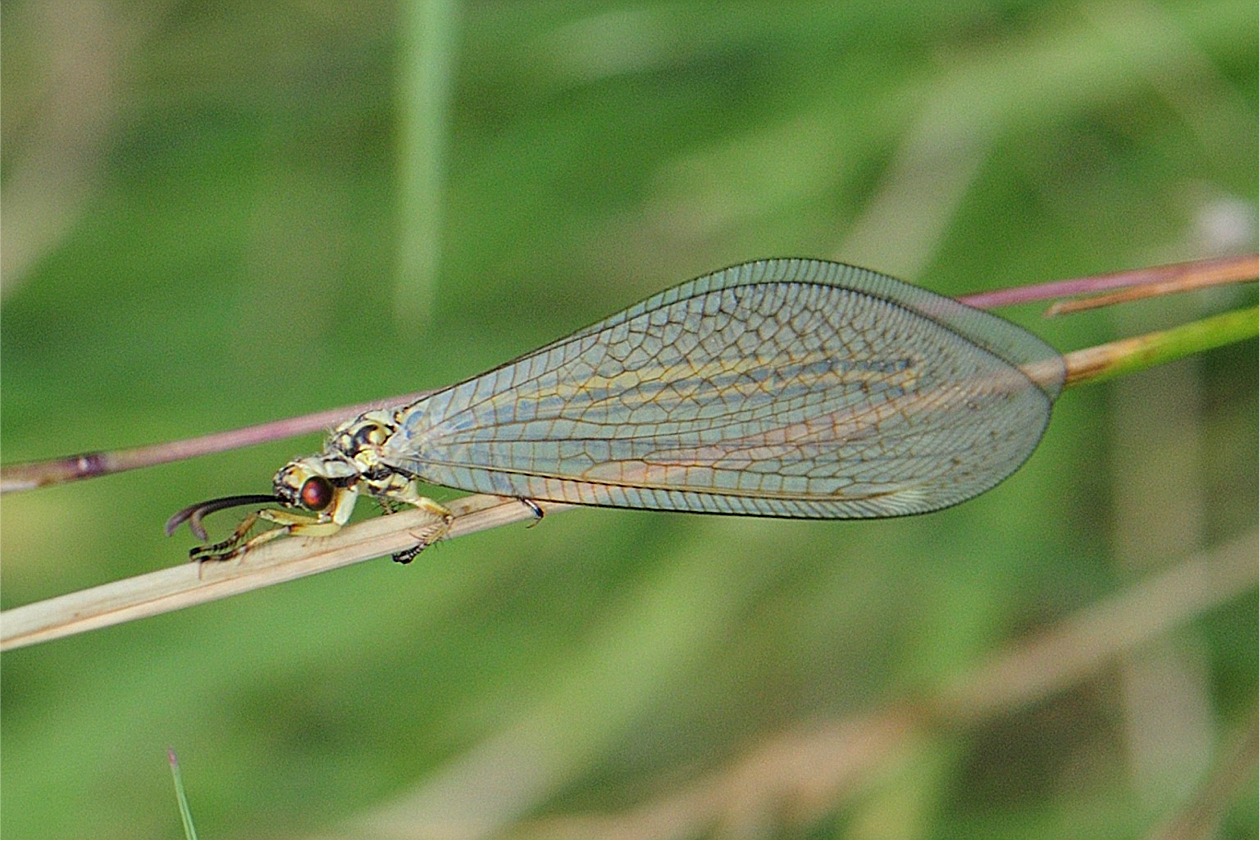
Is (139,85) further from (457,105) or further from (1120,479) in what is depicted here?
(1120,479)

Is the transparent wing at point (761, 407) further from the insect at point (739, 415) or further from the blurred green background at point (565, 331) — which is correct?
the blurred green background at point (565, 331)

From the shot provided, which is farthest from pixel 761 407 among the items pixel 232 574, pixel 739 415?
pixel 232 574

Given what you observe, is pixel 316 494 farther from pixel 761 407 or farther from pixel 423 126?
pixel 761 407

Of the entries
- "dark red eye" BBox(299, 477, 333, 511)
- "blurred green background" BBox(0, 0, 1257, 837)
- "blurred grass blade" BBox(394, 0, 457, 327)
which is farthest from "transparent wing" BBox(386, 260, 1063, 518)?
"blurred green background" BBox(0, 0, 1257, 837)

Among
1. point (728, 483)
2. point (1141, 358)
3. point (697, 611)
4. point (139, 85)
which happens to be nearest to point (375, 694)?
point (697, 611)

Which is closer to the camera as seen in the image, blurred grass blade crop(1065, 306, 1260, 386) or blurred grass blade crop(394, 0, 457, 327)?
blurred grass blade crop(1065, 306, 1260, 386)

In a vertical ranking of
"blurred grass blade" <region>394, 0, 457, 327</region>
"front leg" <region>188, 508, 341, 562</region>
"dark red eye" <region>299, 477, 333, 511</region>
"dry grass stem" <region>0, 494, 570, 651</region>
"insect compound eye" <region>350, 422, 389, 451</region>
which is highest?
"blurred grass blade" <region>394, 0, 457, 327</region>

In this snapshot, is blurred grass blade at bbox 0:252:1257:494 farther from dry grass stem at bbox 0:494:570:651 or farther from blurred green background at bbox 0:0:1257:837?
blurred green background at bbox 0:0:1257:837
